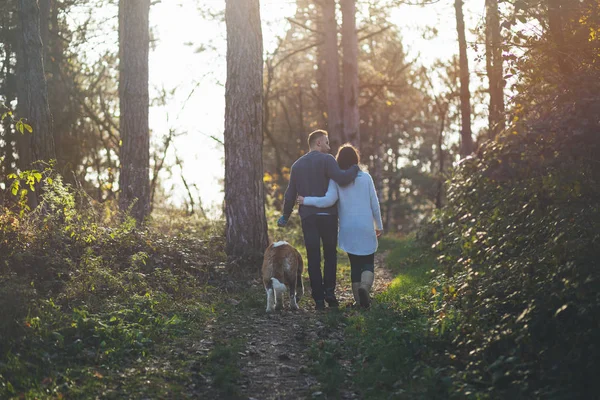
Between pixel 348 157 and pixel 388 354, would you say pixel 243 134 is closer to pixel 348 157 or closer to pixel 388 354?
pixel 348 157

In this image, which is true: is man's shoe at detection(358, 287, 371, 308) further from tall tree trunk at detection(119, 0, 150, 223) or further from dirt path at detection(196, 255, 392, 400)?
tall tree trunk at detection(119, 0, 150, 223)

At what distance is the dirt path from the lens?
6340mm

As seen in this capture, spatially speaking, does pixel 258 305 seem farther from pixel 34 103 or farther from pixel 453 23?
pixel 453 23

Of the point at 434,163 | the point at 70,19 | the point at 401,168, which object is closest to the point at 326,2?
the point at 70,19

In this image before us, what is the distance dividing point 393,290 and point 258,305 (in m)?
2.27

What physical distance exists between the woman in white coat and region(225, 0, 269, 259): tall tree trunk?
288 cm

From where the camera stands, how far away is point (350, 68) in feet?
73.9

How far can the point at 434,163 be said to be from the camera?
5812 cm

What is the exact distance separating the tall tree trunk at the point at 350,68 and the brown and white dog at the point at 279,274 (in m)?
13.6

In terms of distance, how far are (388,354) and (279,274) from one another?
2812 millimetres

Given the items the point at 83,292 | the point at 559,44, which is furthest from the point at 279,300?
the point at 559,44

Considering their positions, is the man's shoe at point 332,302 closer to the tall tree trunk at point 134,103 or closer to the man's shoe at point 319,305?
the man's shoe at point 319,305

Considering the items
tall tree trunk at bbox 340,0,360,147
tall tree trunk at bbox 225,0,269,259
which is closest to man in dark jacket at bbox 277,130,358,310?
tall tree trunk at bbox 225,0,269,259

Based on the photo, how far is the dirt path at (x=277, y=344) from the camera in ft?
20.8
